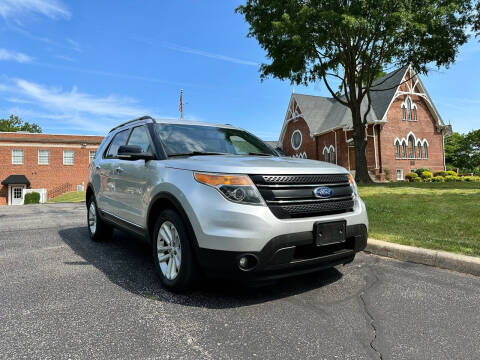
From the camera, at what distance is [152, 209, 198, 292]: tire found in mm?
3002

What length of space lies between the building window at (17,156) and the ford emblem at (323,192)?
4278 centimetres

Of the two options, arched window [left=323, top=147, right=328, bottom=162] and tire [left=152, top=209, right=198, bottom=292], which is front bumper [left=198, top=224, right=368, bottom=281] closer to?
tire [left=152, top=209, right=198, bottom=292]

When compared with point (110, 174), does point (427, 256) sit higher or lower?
lower

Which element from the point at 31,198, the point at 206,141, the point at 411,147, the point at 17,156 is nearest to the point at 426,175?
the point at 411,147

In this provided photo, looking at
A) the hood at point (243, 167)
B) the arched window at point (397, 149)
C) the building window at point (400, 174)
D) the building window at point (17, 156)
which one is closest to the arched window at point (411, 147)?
the arched window at point (397, 149)

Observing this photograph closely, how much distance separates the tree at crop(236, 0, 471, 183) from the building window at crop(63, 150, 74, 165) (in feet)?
96.2

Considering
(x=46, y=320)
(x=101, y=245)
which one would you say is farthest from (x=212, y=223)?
(x=101, y=245)

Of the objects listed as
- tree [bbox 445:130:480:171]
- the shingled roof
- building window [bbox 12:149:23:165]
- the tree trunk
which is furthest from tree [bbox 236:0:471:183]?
tree [bbox 445:130:480:171]

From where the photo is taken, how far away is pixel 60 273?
3947 millimetres

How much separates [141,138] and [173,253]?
1.79 m

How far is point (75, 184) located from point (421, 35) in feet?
123

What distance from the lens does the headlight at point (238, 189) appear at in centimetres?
283

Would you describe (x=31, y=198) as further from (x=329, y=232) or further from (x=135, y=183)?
(x=329, y=232)

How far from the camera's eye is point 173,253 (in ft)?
10.8
